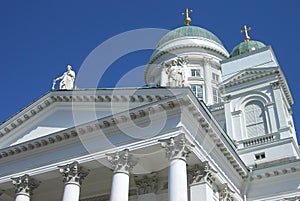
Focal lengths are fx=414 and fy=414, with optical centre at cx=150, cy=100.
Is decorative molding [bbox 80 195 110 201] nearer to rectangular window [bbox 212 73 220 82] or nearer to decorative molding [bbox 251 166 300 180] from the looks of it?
decorative molding [bbox 251 166 300 180]

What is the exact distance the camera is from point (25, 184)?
20.0m

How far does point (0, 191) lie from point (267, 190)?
14199 millimetres

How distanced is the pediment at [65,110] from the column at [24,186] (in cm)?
230

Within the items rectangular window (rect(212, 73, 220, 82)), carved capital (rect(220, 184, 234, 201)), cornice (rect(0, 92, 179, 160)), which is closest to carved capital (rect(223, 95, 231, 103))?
rectangular window (rect(212, 73, 220, 82))

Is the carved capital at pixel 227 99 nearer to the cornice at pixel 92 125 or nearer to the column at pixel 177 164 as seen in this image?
the cornice at pixel 92 125

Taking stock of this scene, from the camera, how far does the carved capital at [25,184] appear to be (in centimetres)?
1983

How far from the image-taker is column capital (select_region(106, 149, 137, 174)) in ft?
57.6

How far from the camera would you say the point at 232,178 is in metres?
21.5

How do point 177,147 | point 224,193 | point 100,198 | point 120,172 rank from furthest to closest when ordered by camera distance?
point 100,198 → point 224,193 → point 120,172 → point 177,147

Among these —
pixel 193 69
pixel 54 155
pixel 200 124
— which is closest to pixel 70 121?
pixel 54 155

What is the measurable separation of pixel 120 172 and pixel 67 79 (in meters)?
7.32

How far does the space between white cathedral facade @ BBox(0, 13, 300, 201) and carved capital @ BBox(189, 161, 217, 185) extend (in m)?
0.04

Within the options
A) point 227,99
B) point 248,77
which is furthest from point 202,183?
point 248,77

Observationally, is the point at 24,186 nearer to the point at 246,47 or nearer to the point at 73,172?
the point at 73,172
